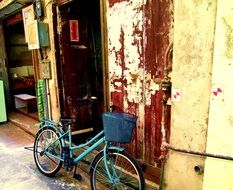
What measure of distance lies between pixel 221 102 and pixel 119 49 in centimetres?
184

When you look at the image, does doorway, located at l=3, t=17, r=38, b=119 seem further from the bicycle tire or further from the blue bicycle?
the blue bicycle

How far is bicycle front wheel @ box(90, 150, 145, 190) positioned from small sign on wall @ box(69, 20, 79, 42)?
2570mm

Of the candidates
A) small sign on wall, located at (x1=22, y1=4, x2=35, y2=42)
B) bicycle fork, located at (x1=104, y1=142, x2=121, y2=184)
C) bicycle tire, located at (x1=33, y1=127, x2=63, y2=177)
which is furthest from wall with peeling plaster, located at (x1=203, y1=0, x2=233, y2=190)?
small sign on wall, located at (x1=22, y1=4, x2=35, y2=42)

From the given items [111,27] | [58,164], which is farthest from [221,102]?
[58,164]

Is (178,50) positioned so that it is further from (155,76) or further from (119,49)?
(119,49)

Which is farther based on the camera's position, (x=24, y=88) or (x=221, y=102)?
(x=24, y=88)

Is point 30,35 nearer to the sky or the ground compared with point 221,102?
nearer to the sky

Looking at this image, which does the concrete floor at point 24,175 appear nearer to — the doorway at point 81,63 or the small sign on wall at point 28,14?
the doorway at point 81,63

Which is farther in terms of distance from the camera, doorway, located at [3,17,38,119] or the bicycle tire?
doorway, located at [3,17,38,119]

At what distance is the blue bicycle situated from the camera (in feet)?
9.33

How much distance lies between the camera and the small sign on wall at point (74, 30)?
484 centimetres

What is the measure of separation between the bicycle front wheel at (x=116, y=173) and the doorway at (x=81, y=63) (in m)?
1.60

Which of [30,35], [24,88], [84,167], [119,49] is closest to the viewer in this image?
[119,49]

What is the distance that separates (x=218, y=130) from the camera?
2.29m
